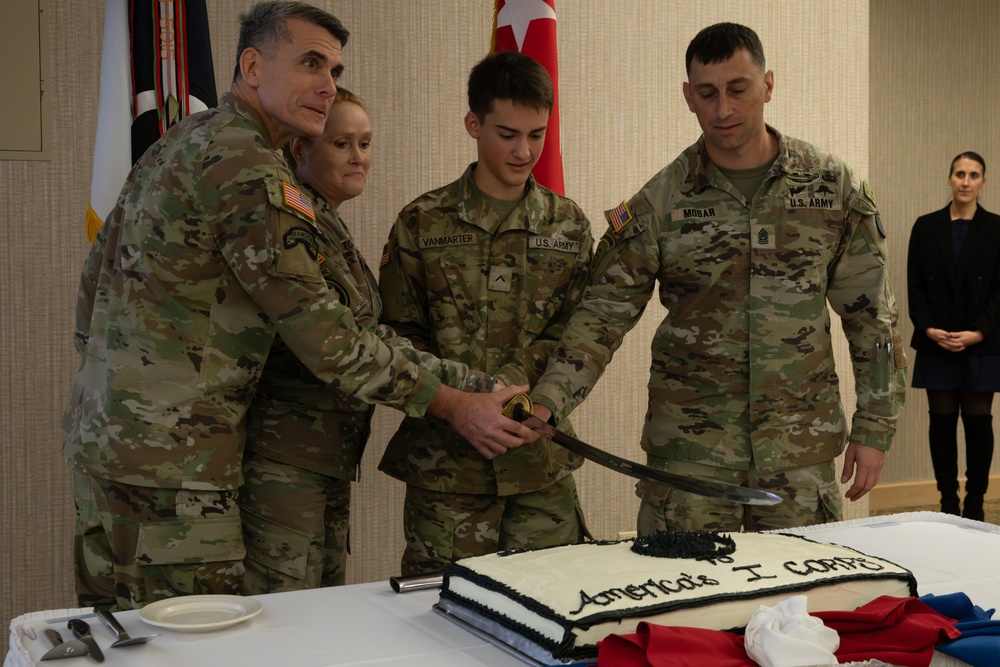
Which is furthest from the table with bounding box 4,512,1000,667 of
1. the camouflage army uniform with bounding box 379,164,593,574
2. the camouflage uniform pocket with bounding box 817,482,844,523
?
the camouflage army uniform with bounding box 379,164,593,574

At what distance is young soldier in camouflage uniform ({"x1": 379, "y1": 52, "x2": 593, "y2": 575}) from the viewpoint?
2.16 meters

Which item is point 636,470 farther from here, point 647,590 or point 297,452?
point 647,590

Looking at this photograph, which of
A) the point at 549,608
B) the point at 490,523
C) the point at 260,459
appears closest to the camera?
the point at 549,608

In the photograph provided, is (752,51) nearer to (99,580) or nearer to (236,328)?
(236,328)

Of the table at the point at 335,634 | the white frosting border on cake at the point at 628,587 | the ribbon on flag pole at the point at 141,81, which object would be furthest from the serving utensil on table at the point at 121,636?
the ribbon on flag pole at the point at 141,81

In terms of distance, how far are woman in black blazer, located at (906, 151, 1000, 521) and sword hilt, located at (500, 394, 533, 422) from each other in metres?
3.42

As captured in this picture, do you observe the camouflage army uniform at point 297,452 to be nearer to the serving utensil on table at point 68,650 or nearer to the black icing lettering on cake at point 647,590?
the serving utensil on table at point 68,650

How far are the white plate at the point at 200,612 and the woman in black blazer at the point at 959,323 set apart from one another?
435 centimetres

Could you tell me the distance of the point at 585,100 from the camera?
3.86 metres

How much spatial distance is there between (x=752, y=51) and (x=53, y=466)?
2466mm

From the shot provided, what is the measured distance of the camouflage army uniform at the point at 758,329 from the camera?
2.07 metres

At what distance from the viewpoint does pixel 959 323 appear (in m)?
4.74

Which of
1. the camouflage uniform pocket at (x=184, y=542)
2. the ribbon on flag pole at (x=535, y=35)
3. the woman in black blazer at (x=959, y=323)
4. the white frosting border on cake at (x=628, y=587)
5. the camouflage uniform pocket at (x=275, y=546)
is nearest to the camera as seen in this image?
the white frosting border on cake at (x=628, y=587)

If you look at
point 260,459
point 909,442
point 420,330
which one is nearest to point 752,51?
point 420,330
